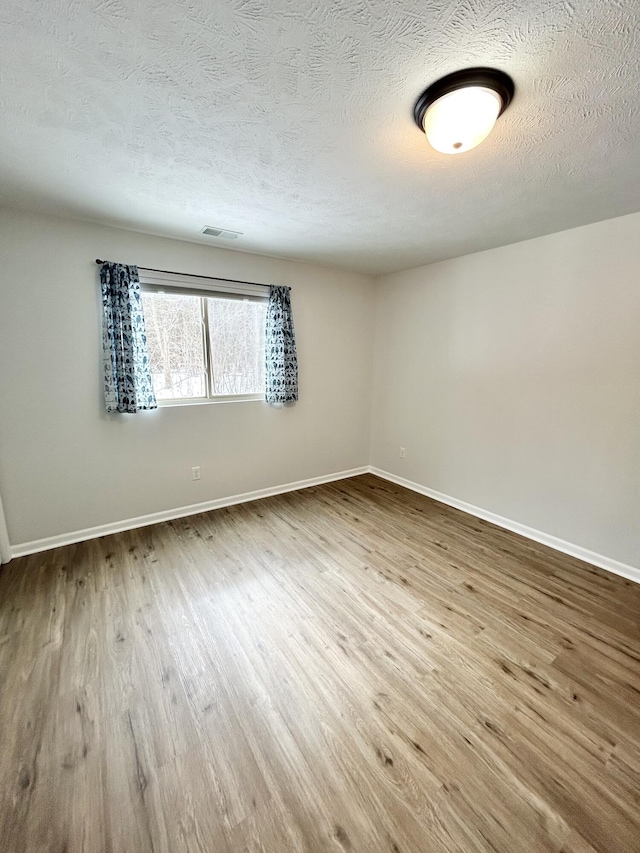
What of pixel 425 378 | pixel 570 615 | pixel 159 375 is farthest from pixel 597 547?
pixel 159 375

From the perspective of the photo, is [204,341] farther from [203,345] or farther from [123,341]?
[123,341]

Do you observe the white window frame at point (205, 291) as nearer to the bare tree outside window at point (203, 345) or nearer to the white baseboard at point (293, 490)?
the bare tree outside window at point (203, 345)

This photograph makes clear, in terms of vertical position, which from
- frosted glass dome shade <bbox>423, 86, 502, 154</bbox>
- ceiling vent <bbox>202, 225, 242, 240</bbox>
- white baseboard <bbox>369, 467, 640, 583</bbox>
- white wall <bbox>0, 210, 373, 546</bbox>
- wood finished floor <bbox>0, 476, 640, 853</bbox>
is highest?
ceiling vent <bbox>202, 225, 242, 240</bbox>

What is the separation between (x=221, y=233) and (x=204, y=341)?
90cm

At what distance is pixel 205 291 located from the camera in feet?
9.66

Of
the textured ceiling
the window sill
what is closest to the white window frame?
the window sill

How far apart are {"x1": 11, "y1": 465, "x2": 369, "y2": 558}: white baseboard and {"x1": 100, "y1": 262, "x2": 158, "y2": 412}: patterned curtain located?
0.99 m

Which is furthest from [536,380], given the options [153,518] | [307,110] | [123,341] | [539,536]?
[153,518]

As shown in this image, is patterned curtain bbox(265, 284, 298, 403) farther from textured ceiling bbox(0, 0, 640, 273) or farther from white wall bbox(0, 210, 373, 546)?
textured ceiling bbox(0, 0, 640, 273)

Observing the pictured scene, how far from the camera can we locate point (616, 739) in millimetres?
1320

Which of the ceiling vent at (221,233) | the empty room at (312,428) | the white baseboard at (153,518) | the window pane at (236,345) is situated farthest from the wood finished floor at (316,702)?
the ceiling vent at (221,233)

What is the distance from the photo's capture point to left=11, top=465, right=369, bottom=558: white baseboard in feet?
8.23

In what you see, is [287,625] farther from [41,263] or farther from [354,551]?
[41,263]

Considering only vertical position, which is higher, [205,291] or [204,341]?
[205,291]
